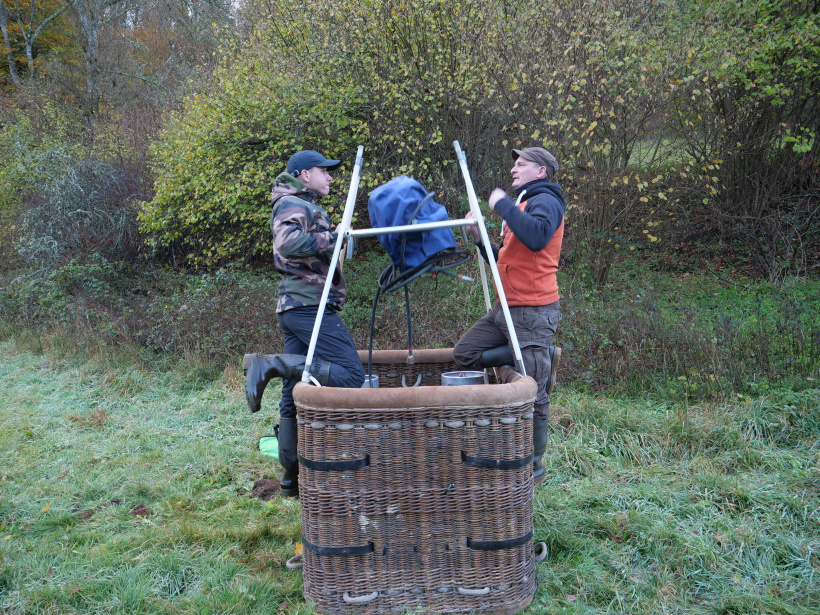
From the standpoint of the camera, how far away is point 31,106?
45.5 feet

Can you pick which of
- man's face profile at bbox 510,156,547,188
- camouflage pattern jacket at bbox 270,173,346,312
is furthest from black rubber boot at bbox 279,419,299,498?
man's face profile at bbox 510,156,547,188

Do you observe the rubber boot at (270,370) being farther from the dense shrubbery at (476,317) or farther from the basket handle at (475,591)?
the dense shrubbery at (476,317)

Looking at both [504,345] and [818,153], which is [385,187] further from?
[818,153]

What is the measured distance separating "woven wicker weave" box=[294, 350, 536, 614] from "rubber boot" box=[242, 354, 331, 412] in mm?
473

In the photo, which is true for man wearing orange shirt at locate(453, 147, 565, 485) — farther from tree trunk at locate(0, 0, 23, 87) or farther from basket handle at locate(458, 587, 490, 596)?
tree trunk at locate(0, 0, 23, 87)

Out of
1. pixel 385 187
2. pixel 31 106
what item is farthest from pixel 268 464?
pixel 31 106

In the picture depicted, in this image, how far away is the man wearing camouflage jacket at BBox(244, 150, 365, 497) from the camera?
3229 millimetres

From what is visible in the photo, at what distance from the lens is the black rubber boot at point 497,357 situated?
3.52 meters

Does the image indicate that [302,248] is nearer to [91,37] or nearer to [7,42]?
[91,37]

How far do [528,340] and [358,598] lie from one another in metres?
1.56

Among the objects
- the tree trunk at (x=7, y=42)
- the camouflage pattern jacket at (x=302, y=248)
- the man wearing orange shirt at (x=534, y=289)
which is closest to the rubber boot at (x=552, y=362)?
the man wearing orange shirt at (x=534, y=289)

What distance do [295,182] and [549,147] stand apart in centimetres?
477

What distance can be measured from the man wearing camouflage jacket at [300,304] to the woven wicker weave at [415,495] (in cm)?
57

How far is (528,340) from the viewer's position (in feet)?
11.4
